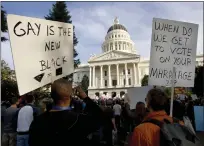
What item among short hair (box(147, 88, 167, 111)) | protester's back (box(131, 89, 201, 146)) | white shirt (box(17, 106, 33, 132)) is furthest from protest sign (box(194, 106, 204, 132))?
protester's back (box(131, 89, 201, 146))

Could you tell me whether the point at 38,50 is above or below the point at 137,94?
above

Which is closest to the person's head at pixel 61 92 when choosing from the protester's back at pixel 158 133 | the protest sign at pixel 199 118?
the protester's back at pixel 158 133

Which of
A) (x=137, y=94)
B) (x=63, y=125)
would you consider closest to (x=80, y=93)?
(x=63, y=125)

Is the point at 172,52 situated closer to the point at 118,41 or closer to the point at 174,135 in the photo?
the point at 174,135

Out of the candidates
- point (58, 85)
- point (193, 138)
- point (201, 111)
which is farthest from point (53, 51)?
point (201, 111)

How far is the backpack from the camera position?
2.15 m

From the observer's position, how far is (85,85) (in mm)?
79312

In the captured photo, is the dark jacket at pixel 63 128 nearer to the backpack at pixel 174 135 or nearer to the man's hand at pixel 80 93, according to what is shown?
the man's hand at pixel 80 93

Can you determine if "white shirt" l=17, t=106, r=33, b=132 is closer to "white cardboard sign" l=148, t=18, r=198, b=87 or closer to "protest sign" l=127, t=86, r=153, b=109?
"white cardboard sign" l=148, t=18, r=198, b=87

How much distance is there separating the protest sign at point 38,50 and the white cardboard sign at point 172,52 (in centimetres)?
136

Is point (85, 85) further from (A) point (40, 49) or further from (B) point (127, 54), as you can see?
(A) point (40, 49)

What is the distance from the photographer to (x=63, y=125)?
224 centimetres

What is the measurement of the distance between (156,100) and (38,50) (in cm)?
162

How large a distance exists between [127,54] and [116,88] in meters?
9.45
